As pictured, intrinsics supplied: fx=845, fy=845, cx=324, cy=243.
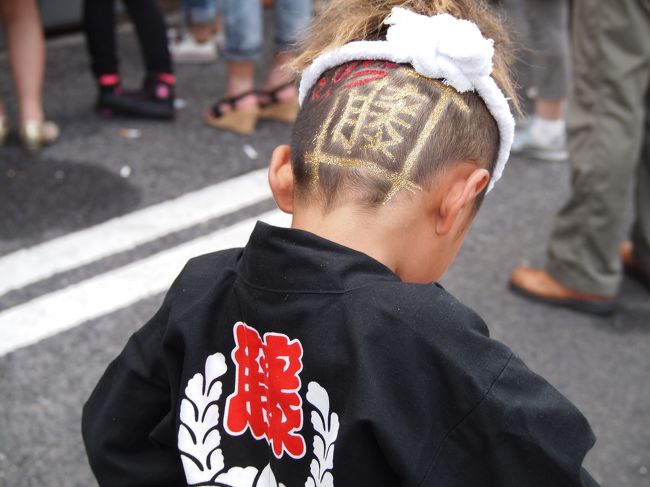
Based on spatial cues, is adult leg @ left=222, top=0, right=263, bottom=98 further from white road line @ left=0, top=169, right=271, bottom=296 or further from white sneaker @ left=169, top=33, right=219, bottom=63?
white sneaker @ left=169, top=33, right=219, bottom=63

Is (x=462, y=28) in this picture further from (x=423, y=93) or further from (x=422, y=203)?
(x=422, y=203)

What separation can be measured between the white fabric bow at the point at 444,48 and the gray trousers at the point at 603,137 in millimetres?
1498

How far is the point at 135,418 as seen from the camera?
1.38 m

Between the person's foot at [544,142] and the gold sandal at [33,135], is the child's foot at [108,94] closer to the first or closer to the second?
the gold sandal at [33,135]

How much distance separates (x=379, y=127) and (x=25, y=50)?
9.33 ft

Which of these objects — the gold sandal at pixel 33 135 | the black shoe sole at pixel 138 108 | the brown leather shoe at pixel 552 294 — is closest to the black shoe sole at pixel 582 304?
the brown leather shoe at pixel 552 294

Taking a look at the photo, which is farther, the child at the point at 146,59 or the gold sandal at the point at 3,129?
the child at the point at 146,59

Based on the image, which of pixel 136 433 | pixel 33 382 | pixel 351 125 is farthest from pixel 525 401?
pixel 33 382

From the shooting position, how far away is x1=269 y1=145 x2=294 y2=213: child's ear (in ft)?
4.31

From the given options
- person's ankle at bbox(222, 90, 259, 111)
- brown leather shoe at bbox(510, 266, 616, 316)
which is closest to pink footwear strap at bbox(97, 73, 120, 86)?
person's ankle at bbox(222, 90, 259, 111)

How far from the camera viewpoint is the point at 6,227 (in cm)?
300

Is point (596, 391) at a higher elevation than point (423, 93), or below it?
below

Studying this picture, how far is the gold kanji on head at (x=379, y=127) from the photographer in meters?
1.21

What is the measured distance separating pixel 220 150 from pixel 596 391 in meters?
1.96
